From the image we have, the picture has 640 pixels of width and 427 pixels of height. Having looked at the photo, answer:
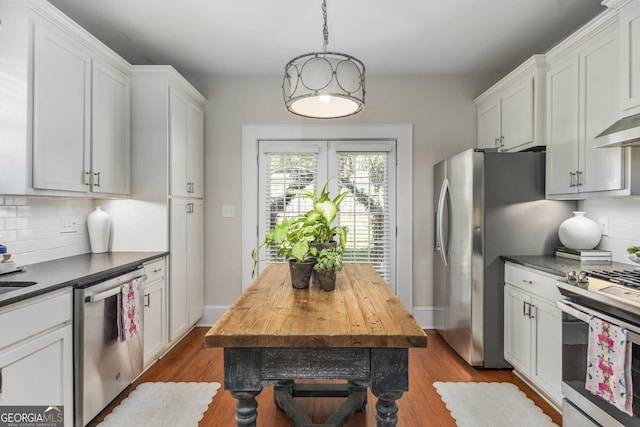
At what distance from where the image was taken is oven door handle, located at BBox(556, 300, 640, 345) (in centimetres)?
151

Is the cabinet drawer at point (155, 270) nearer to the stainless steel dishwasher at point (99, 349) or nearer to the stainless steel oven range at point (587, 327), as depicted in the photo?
the stainless steel dishwasher at point (99, 349)

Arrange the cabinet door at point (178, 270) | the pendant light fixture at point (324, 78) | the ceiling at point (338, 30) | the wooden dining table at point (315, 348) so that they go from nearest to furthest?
the wooden dining table at point (315, 348), the pendant light fixture at point (324, 78), the ceiling at point (338, 30), the cabinet door at point (178, 270)

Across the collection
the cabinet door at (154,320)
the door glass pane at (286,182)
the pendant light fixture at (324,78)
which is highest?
the pendant light fixture at (324,78)

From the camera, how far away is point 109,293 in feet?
7.11

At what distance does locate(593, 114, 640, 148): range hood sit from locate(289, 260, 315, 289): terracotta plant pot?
67.3 inches

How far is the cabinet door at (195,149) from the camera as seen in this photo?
3.51 meters

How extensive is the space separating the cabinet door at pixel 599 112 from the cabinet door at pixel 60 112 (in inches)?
129

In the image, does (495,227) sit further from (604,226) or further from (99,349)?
(99,349)

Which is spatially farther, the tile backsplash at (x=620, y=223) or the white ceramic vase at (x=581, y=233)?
the white ceramic vase at (x=581, y=233)

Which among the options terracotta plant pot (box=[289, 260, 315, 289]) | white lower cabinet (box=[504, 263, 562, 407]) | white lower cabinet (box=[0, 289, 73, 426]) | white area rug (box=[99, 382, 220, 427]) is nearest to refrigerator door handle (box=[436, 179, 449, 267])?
white lower cabinet (box=[504, 263, 562, 407])

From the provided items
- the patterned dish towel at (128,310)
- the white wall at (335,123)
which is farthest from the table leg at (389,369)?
the white wall at (335,123)

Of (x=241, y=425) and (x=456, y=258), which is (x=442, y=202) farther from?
(x=241, y=425)

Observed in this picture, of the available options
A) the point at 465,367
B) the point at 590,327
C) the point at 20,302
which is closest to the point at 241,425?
the point at 20,302

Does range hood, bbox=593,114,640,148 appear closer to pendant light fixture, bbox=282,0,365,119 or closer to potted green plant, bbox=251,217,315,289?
pendant light fixture, bbox=282,0,365,119
